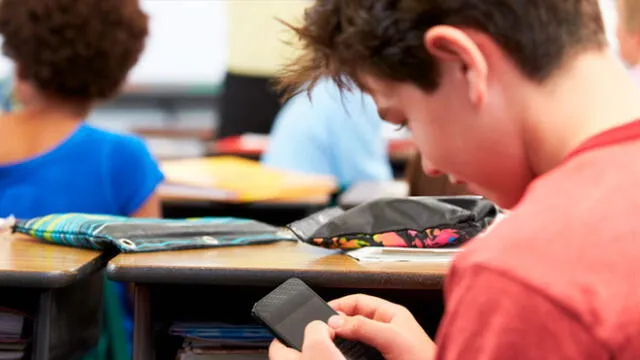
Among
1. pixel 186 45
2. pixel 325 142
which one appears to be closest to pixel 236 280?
pixel 325 142

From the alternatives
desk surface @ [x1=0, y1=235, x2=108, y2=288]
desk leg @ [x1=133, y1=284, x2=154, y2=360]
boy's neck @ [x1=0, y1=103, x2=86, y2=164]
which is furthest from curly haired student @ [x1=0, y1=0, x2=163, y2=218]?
desk leg @ [x1=133, y1=284, x2=154, y2=360]

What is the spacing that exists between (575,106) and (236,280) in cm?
46

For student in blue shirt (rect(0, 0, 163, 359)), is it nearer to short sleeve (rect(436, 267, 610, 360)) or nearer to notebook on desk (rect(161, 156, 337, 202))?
notebook on desk (rect(161, 156, 337, 202))

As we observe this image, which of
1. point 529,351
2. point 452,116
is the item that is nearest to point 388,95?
point 452,116

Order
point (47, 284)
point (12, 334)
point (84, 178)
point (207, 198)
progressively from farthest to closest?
point (207, 198), point (84, 178), point (12, 334), point (47, 284)

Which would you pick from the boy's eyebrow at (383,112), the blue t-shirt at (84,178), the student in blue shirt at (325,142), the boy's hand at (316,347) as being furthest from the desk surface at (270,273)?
the student in blue shirt at (325,142)

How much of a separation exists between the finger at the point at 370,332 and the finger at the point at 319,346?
0.14 feet

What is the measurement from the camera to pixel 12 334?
3.67ft

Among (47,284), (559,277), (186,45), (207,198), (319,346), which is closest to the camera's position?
(559,277)

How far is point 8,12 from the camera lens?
1.79 meters

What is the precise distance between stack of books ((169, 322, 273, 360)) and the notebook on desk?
797mm

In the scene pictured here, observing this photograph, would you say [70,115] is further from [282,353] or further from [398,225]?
[282,353]

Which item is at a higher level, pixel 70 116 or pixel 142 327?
pixel 70 116

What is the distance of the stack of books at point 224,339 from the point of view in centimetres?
112
